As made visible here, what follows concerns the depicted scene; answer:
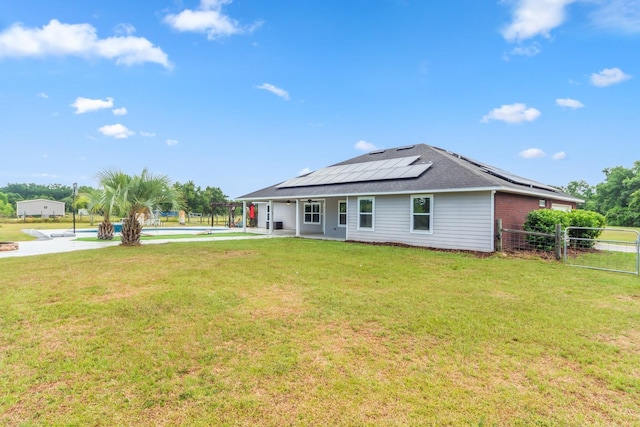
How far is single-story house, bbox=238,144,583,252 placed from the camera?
1096 cm

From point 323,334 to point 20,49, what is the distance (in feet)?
65.1

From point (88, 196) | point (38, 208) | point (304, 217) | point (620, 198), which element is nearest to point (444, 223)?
point (304, 217)

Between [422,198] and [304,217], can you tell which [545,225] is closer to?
[422,198]

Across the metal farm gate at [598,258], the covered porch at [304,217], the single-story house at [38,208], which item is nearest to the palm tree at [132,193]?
the covered porch at [304,217]

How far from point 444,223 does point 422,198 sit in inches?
51.6

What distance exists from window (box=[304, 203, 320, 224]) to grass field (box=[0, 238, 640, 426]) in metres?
13.0

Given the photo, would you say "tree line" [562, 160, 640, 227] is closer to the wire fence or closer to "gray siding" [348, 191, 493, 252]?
the wire fence

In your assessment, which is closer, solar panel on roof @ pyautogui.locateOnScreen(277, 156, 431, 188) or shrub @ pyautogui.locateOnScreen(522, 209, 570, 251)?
shrub @ pyautogui.locateOnScreen(522, 209, 570, 251)

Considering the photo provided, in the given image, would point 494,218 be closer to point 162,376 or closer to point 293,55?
point 162,376

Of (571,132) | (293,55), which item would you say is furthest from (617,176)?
(293,55)

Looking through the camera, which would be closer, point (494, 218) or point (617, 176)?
point (494, 218)

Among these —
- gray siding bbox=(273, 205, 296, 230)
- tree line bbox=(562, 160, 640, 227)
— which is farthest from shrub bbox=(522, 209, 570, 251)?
tree line bbox=(562, 160, 640, 227)

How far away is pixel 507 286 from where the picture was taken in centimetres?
639

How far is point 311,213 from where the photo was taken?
2000 centimetres
